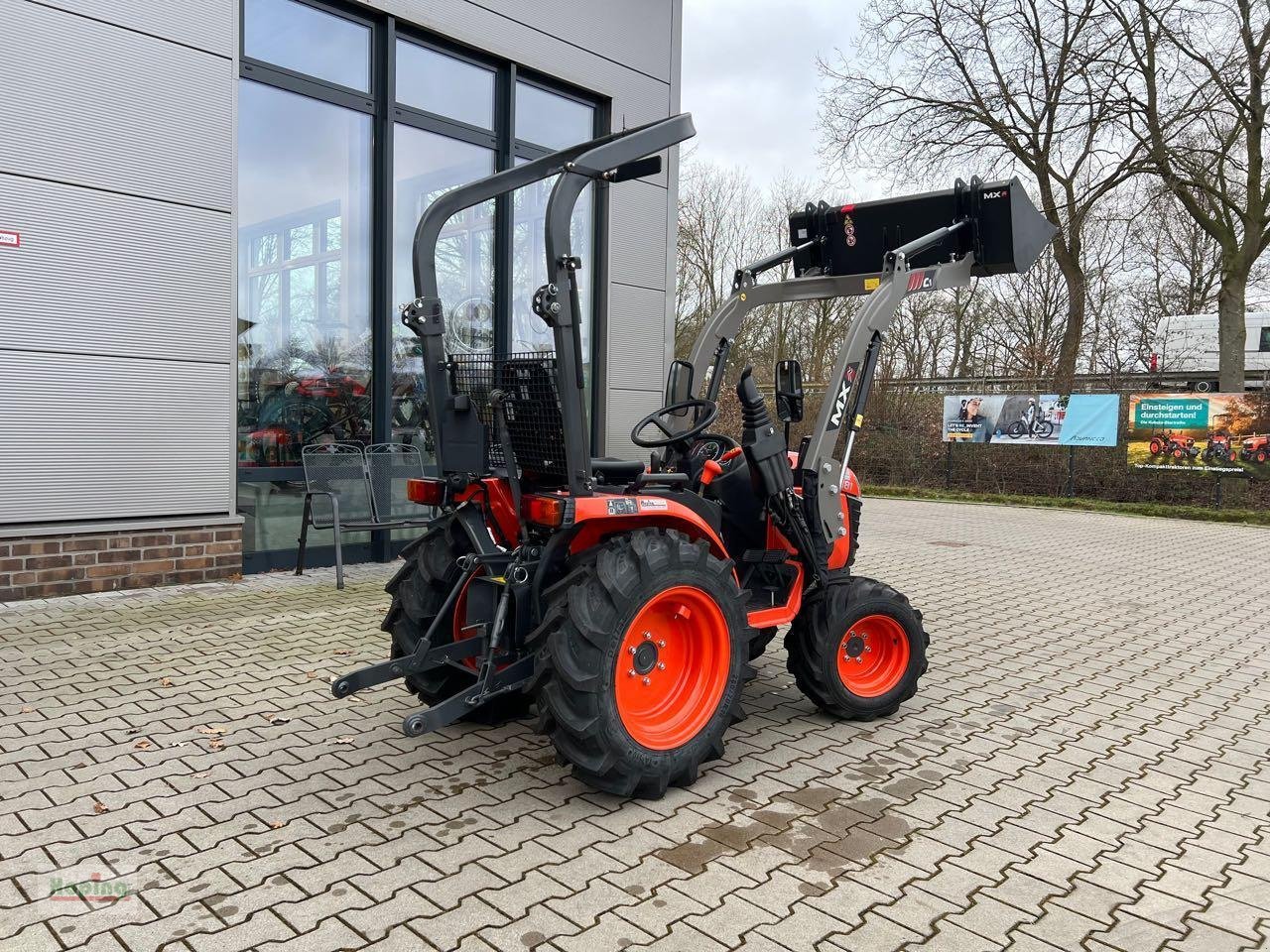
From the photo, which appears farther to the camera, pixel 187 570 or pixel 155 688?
pixel 187 570

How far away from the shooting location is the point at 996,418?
16.4 metres

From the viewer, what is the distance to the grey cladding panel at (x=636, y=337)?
9.89m

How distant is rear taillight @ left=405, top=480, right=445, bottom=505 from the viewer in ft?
13.5

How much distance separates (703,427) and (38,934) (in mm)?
2925

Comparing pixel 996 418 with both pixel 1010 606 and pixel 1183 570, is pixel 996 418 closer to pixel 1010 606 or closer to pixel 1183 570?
pixel 1183 570

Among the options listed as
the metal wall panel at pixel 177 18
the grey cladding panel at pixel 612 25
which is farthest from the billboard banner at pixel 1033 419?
the metal wall panel at pixel 177 18

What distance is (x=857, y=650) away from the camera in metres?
4.71

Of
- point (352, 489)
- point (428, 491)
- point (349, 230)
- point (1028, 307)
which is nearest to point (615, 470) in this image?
point (428, 491)

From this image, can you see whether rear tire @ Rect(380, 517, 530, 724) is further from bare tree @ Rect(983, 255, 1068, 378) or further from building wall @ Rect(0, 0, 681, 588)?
bare tree @ Rect(983, 255, 1068, 378)

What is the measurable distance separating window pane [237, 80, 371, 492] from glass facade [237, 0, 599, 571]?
0.5 inches

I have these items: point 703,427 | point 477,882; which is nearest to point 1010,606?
point 703,427

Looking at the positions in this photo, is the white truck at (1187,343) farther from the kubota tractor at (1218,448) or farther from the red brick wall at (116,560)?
the red brick wall at (116,560)

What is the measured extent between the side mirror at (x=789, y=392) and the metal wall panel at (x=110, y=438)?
182 inches

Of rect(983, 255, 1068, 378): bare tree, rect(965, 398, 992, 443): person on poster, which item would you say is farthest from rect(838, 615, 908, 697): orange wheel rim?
rect(983, 255, 1068, 378): bare tree
